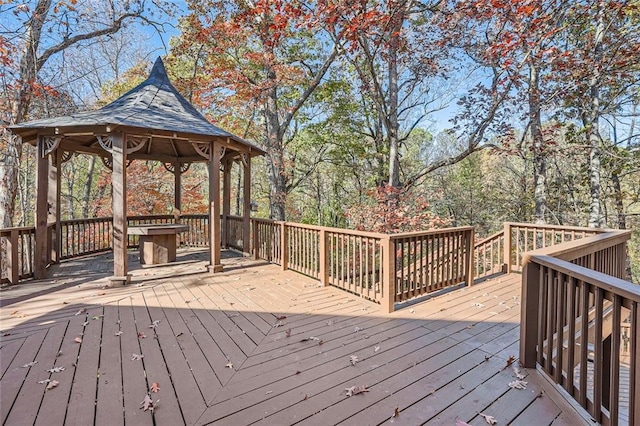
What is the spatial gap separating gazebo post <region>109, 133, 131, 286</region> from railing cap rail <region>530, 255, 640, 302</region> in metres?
5.69

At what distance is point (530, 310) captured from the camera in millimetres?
2635

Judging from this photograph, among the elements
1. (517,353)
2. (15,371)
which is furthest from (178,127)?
(517,353)

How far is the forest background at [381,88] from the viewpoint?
6.87m

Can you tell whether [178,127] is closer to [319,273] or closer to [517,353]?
[319,273]

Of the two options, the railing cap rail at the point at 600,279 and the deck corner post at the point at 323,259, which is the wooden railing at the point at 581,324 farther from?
the deck corner post at the point at 323,259

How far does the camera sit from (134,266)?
21.2ft

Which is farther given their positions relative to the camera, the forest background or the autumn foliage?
the autumn foliage

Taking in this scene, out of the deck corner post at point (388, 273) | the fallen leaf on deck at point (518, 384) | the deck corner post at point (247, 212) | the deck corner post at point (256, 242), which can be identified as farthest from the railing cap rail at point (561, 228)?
the deck corner post at point (247, 212)

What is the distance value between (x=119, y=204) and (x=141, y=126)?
133cm

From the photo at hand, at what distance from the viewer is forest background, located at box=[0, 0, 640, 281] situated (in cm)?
687

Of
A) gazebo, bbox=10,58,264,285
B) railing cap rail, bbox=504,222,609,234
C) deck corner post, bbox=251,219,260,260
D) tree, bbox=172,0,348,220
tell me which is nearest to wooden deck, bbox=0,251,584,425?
gazebo, bbox=10,58,264,285

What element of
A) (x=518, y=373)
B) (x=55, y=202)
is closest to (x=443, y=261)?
(x=518, y=373)

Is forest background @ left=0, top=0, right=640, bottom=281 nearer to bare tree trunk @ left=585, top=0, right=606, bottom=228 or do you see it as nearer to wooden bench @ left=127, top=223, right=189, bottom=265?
bare tree trunk @ left=585, top=0, right=606, bottom=228

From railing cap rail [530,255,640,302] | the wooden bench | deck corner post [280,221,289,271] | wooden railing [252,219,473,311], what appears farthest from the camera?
the wooden bench
